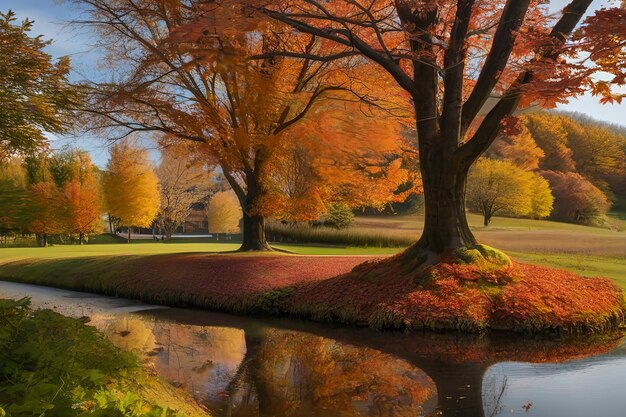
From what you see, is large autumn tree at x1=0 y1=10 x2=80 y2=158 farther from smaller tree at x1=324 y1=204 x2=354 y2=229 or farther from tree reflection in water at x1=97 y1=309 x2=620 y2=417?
smaller tree at x1=324 y1=204 x2=354 y2=229

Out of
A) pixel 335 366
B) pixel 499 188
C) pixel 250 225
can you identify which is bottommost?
pixel 335 366

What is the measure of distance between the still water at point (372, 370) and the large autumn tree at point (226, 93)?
792cm

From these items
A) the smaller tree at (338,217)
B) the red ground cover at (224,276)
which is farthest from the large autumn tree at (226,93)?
the smaller tree at (338,217)

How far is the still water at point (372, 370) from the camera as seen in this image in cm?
605

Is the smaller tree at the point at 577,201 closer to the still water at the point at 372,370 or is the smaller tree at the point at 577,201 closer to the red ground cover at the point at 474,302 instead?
the red ground cover at the point at 474,302

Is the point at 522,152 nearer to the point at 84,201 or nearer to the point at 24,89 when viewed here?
the point at 84,201

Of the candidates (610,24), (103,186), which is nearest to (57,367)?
(610,24)

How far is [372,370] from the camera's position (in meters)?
7.67

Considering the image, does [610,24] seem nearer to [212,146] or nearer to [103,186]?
[212,146]

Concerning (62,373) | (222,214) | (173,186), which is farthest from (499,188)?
(62,373)

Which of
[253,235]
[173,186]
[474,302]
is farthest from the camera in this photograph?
[173,186]

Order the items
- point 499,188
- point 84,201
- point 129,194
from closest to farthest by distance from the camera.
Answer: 1. point 84,201
2. point 499,188
3. point 129,194

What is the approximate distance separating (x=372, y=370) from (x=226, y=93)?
572 inches

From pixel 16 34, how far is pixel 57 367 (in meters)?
5.37
